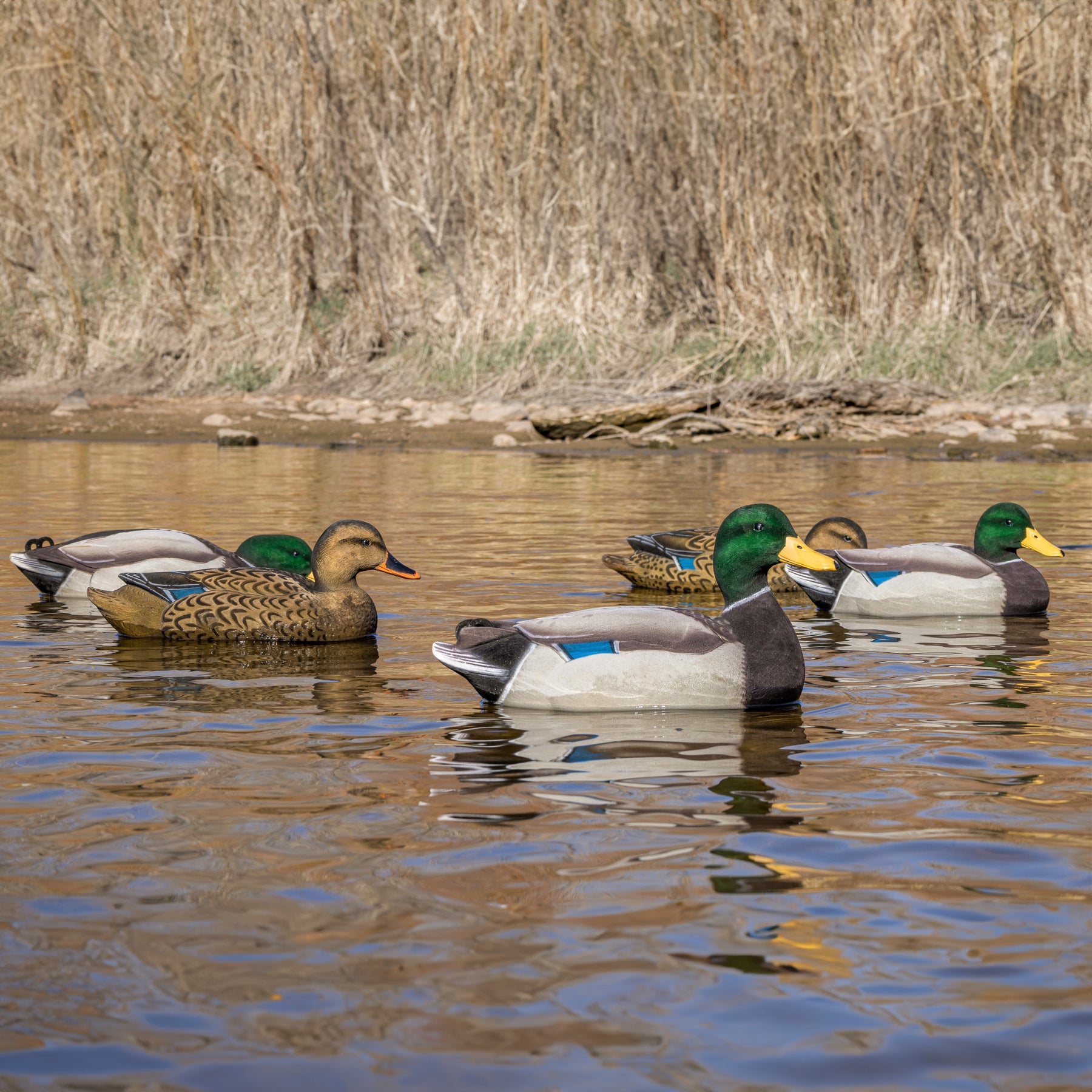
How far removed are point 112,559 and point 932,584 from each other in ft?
12.9

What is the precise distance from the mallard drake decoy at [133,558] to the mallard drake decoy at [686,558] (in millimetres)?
1743

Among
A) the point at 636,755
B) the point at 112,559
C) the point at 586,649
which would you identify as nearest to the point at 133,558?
the point at 112,559

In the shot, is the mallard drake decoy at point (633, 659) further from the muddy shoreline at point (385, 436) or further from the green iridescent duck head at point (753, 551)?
the muddy shoreline at point (385, 436)

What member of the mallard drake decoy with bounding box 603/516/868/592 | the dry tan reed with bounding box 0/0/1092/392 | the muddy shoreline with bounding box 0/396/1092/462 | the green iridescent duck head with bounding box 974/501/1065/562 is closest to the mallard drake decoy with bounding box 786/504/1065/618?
the green iridescent duck head with bounding box 974/501/1065/562

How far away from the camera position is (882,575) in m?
8.27

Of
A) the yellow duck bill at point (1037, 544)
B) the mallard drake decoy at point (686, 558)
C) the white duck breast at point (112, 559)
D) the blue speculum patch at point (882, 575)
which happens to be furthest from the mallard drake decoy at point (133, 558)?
the yellow duck bill at point (1037, 544)

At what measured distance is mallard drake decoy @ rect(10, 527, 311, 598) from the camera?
27.0 ft

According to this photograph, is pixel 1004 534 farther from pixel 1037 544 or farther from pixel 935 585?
pixel 935 585

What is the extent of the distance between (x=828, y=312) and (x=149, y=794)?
13.8 m

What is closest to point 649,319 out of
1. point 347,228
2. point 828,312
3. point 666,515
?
point 828,312

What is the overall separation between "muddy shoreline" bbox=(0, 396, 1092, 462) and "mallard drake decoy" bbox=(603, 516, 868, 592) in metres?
6.68

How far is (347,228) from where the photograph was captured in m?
20.4

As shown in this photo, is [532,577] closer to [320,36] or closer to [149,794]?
[149,794]

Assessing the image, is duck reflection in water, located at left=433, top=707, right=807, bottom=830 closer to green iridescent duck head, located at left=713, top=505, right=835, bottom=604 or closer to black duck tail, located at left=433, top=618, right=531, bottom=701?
black duck tail, located at left=433, top=618, right=531, bottom=701
